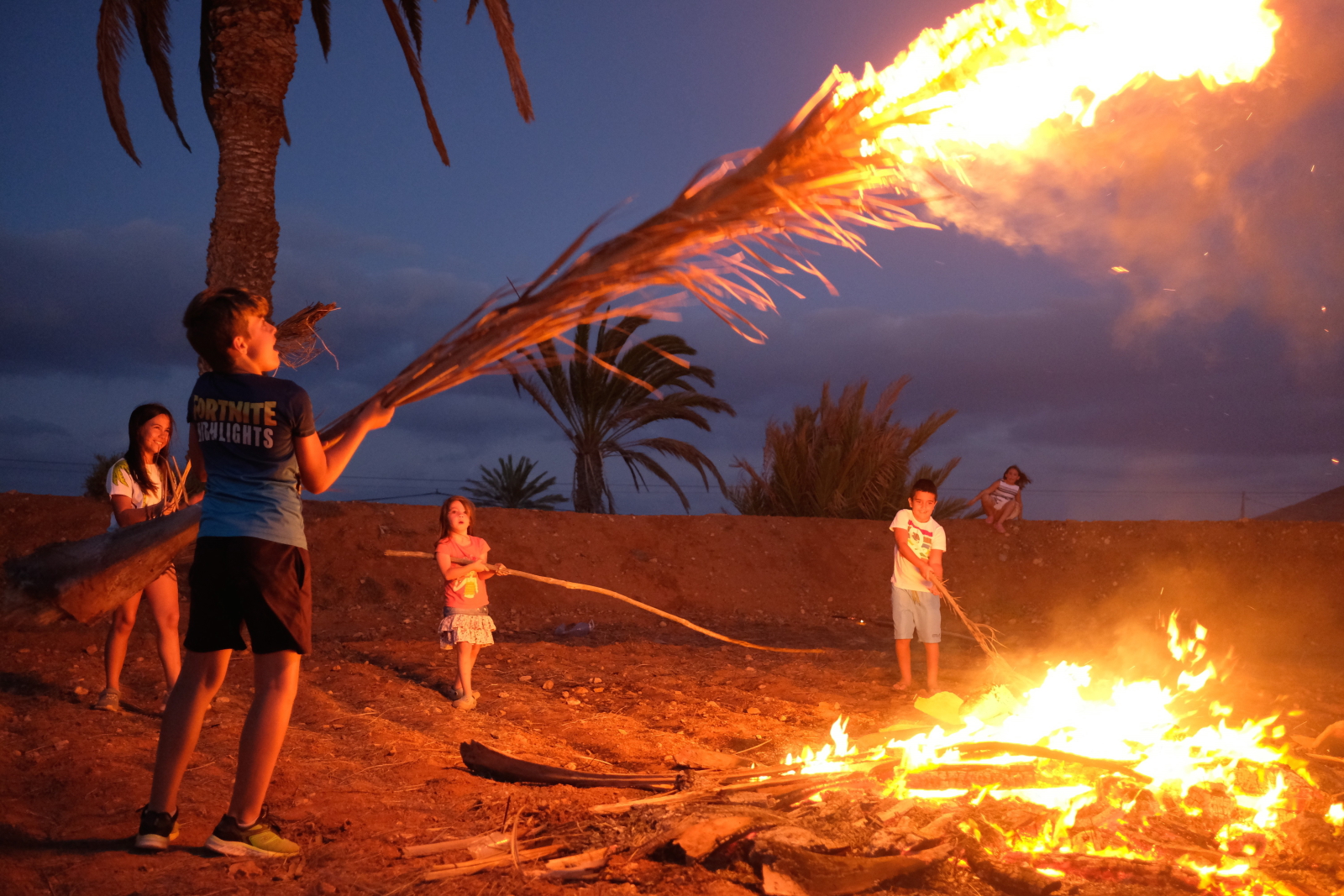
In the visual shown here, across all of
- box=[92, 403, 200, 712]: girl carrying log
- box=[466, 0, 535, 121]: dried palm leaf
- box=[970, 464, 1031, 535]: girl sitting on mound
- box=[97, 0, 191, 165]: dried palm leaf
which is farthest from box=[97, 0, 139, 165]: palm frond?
box=[970, 464, 1031, 535]: girl sitting on mound

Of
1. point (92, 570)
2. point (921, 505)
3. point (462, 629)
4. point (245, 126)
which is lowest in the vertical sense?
point (462, 629)

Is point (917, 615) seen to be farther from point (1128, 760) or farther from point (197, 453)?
point (197, 453)

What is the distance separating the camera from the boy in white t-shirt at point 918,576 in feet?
19.2

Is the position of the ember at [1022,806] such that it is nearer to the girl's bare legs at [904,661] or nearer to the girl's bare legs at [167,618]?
the girl's bare legs at [167,618]

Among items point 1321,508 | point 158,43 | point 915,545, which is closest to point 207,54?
point 158,43

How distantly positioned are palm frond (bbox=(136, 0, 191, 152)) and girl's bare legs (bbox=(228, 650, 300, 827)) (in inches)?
359

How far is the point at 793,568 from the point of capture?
39.7 feet

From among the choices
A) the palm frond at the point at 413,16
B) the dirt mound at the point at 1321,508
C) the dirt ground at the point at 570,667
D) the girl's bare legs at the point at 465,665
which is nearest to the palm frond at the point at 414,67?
the palm frond at the point at 413,16

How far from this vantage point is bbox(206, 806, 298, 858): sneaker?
252 cm

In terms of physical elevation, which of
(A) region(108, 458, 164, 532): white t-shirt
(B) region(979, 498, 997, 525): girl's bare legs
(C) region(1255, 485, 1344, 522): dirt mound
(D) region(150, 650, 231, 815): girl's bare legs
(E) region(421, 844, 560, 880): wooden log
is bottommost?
(E) region(421, 844, 560, 880): wooden log

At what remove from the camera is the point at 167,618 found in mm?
4230

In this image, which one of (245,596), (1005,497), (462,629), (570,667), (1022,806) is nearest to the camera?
(245,596)

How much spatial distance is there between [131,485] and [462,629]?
1847 mm

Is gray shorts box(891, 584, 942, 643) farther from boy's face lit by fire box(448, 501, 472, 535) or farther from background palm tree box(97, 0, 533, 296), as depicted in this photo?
background palm tree box(97, 0, 533, 296)
